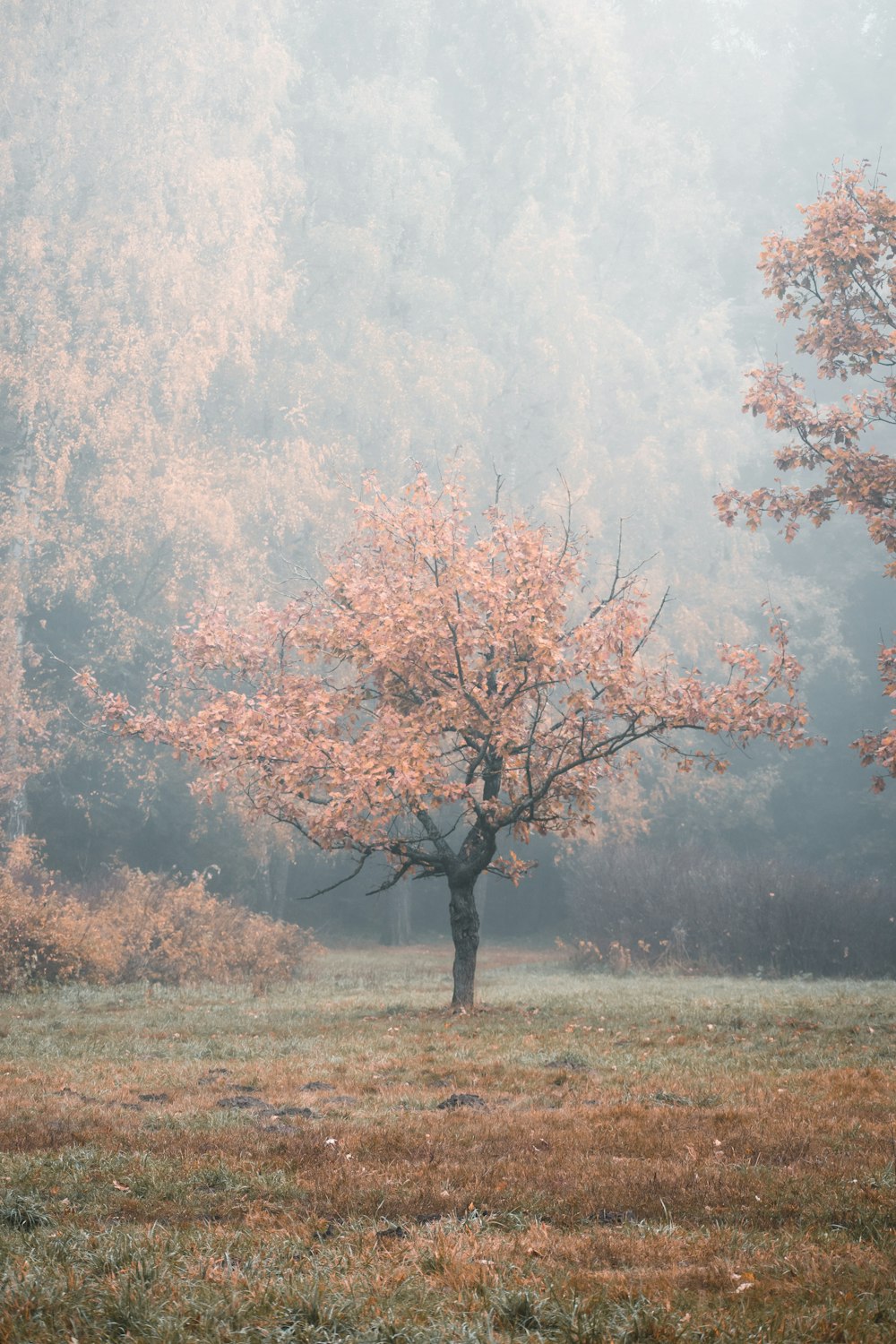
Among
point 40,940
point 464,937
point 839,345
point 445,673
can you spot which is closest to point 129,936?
point 40,940

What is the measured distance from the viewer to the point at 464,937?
15320 millimetres

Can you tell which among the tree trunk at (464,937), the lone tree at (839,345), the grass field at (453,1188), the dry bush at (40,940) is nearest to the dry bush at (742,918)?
the tree trunk at (464,937)

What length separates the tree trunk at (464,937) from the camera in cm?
1504

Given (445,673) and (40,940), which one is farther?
(40,940)

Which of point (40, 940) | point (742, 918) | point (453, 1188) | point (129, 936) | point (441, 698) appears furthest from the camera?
point (742, 918)

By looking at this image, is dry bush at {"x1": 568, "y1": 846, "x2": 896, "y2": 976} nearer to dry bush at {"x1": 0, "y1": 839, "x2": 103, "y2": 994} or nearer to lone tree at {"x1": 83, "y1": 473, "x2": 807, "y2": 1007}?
lone tree at {"x1": 83, "y1": 473, "x2": 807, "y2": 1007}

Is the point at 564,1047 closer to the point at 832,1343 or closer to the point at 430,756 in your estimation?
the point at 430,756

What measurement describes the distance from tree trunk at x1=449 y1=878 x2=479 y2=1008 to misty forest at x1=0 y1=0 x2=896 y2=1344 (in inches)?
2.9

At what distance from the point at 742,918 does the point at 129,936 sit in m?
13.5

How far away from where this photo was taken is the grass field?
371cm

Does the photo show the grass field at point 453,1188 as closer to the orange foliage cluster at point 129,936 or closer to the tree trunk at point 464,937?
the tree trunk at point 464,937

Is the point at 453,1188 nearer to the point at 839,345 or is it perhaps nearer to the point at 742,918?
the point at 839,345

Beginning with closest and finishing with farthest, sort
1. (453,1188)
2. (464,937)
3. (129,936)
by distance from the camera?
(453,1188) < (464,937) < (129,936)

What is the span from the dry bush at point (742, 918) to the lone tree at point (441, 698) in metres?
11.2
